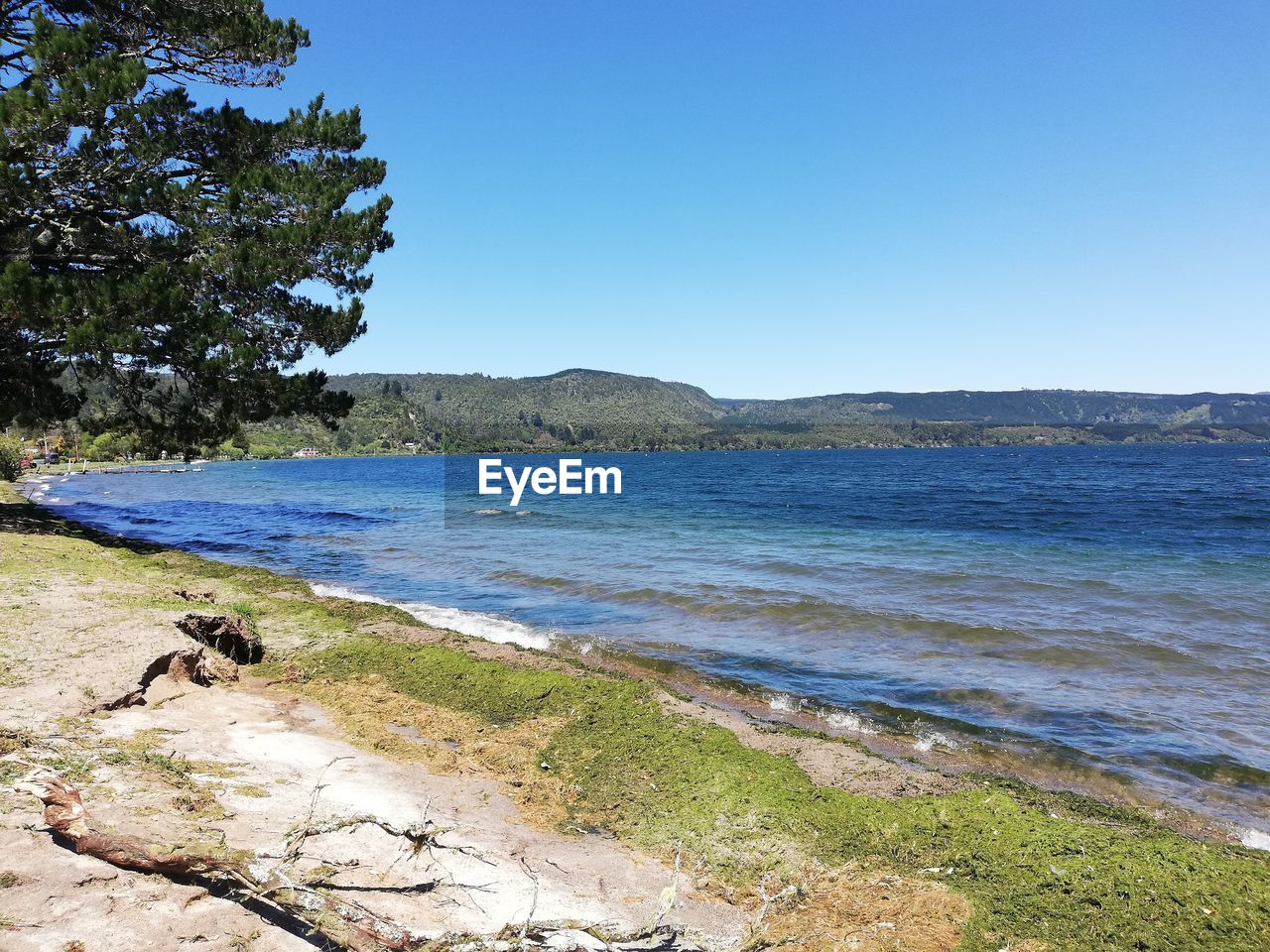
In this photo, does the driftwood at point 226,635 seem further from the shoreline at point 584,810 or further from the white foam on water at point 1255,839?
the white foam on water at point 1255,839

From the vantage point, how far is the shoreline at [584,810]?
14.5 feet

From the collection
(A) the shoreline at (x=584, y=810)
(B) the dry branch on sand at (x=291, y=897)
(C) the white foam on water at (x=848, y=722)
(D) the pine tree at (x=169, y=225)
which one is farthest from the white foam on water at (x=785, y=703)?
(D) the pine tree at (x=169, y=225)

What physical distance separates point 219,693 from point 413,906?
214 inches

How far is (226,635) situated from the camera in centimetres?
977

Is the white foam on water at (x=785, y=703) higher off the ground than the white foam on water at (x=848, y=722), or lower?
lower

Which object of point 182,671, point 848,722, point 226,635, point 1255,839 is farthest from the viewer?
point 226,635

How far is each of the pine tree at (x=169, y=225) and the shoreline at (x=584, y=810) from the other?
9.45 m

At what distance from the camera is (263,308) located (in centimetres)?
1848

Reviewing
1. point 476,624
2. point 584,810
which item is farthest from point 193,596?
point 584,810

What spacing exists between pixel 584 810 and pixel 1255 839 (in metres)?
6.60

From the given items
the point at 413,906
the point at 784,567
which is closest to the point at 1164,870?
the point at 413,906

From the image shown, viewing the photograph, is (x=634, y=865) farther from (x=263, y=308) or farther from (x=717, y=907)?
(x=263, y=308)
